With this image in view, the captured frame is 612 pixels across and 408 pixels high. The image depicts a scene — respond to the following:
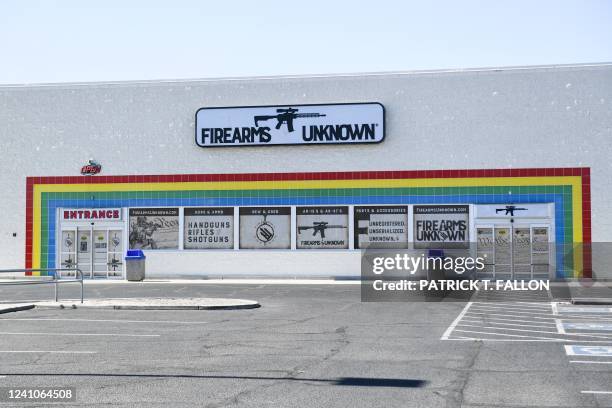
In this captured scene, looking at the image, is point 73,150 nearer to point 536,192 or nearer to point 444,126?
point 444,126

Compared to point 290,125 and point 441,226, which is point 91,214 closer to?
point 290,125

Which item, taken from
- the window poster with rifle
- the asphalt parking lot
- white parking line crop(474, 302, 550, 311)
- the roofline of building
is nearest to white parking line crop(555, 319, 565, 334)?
the asphalt parking lot

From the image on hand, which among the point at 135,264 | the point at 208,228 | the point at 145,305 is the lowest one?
the point at 145,305

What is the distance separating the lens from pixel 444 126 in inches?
1501

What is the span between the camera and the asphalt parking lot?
34.6 feet

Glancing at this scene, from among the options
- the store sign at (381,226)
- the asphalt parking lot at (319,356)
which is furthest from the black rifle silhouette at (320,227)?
the asphalt parking lot at (319,356)

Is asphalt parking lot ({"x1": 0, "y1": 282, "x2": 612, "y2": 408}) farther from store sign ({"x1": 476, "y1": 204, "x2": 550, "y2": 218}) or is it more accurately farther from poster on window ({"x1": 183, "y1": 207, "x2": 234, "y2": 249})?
poster on window ({"x1": 183, "y1": 207, "x2": 234, "y2": 249})

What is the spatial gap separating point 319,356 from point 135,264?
83.7ft

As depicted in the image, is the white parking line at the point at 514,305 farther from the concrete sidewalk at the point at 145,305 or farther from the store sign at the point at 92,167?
the store sign at the point at 92,167

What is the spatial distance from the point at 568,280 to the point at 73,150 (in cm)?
2262

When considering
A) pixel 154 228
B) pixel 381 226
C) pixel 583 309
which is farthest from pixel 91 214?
pixel 583 309

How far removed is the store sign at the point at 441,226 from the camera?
3778 centimetres

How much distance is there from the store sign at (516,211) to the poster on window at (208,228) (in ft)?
35.8

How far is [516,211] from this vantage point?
37.4m
